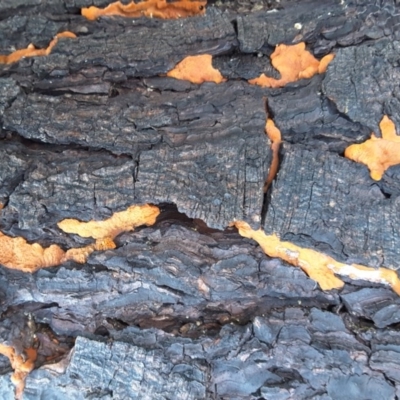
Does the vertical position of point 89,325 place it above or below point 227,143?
below

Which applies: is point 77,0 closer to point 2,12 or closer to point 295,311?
point 2,12

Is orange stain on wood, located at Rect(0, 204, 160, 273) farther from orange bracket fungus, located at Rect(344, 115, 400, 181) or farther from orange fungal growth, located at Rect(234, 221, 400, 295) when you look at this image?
orange bracket fungus, located at Rect(344, 115, 400, 181)

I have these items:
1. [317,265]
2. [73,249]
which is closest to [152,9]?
[73,249]

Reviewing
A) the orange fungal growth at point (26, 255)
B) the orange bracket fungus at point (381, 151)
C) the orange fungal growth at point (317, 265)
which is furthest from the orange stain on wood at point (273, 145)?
the orange fungal growth at point (26, 255)

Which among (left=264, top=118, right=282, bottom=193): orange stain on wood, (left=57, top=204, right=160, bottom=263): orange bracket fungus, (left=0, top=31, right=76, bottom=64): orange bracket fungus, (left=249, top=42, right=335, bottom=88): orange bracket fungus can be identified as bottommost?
(left=57, top=204, right=160, bottom=263): orange bracket fungus

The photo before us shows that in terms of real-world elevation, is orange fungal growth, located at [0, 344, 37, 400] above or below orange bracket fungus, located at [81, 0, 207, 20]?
below

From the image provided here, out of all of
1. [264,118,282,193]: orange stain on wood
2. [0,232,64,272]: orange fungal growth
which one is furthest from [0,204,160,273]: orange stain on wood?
[264,118,282,193]: orange stain on wood

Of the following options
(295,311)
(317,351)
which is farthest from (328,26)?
(317,351)
